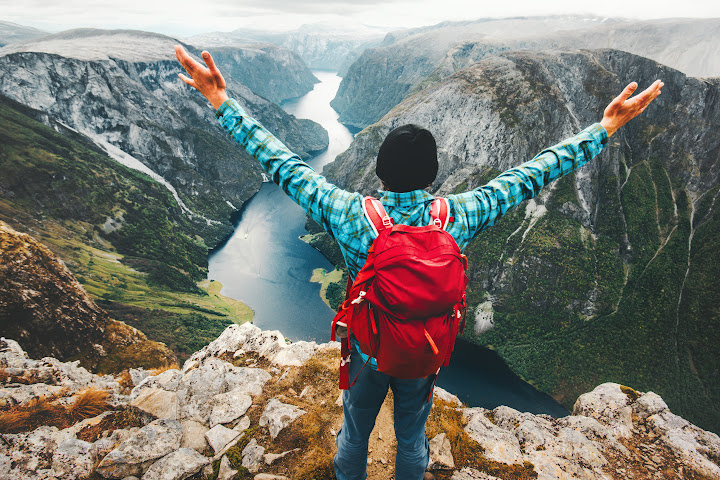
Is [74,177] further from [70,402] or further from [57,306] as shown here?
[70,402]

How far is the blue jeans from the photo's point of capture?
2.66m

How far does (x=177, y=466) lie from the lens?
474 cm

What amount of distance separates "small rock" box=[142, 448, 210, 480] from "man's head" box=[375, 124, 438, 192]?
17.2 ft

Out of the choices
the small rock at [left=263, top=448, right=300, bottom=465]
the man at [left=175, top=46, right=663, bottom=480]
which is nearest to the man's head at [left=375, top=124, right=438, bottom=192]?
the man at [left=175, top=46, right=663, bottom=480]

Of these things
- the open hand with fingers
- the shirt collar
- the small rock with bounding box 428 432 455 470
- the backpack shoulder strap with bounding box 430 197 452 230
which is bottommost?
the small rock with bounding box 428 432 455 470

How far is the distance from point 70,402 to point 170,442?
9.98ft

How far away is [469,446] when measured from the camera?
18.3ft

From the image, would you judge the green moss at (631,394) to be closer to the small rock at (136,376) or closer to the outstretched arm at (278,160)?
the outstretched arm at (278,160)

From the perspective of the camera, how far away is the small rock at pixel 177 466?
15.1 ft

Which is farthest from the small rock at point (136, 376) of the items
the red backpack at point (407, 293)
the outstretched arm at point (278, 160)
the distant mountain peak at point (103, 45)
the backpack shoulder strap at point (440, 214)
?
the distant mountain peak at point (103, 45)

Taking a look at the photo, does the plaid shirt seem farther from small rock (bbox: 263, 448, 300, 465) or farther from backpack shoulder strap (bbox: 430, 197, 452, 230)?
small rock (bbox: 263, 448, 300, 465)

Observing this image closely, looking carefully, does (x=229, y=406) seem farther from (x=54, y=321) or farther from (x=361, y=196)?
(x=54, y=321)

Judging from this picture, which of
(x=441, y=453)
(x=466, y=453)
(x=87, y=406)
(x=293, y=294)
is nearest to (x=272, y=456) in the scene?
(x=441, y=453)

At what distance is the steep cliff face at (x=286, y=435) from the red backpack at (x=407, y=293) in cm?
354
